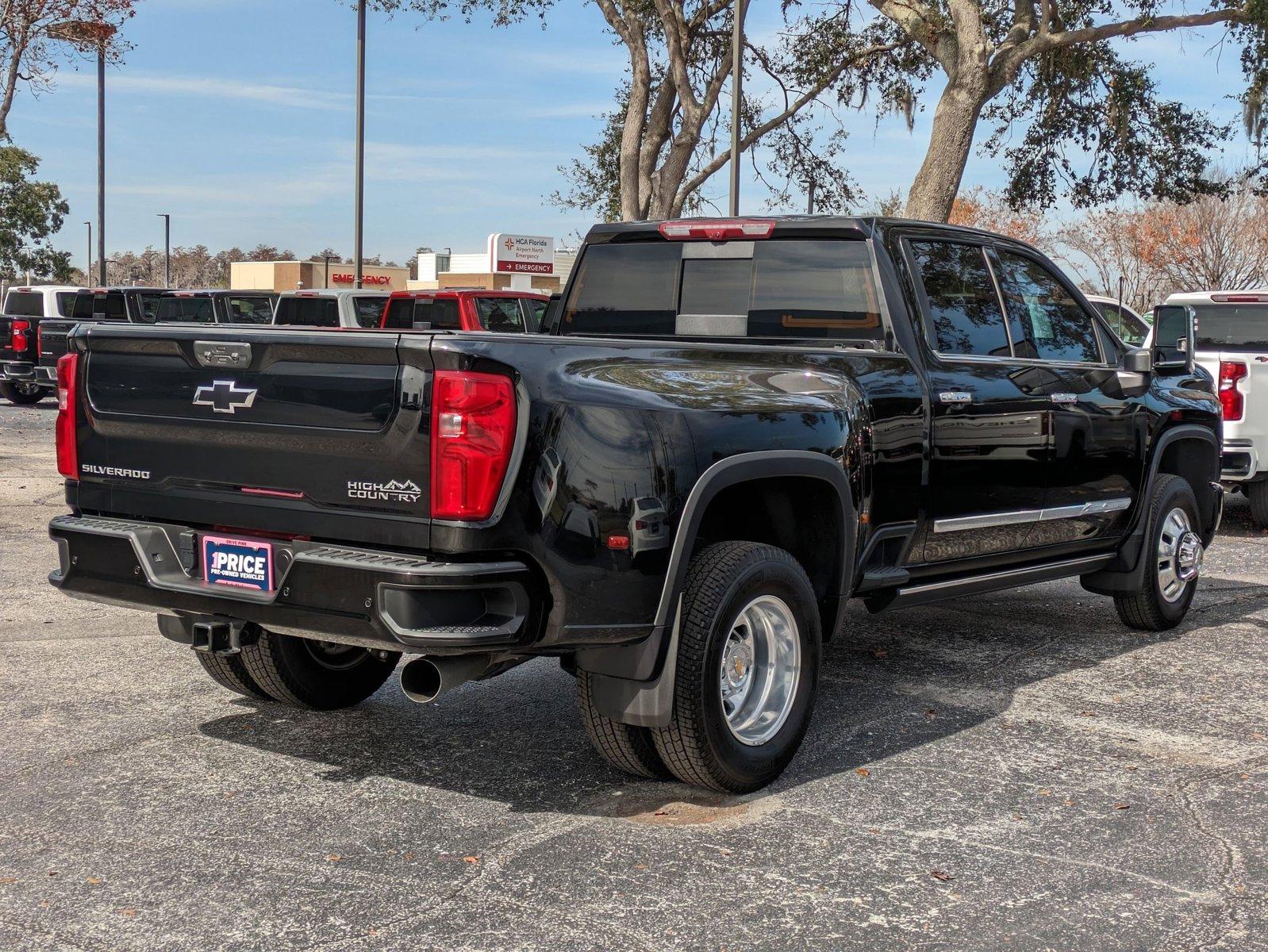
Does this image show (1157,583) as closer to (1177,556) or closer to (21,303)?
(1177,556)

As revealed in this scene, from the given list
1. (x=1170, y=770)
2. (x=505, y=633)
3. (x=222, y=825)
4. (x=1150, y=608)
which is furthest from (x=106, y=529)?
(x=1150, y=608)

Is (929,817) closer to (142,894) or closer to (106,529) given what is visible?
(142,894)

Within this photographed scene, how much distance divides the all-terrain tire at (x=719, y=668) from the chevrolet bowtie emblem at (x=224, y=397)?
1.51 m

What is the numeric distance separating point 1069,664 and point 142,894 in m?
4.63

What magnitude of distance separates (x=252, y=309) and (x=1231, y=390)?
57.7ft

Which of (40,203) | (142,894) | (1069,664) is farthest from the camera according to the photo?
(40,203)

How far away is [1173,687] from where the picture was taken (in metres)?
6.55

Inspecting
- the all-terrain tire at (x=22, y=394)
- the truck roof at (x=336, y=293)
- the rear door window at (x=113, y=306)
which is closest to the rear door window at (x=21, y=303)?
the all-terrain tire at (x=22, y=394)

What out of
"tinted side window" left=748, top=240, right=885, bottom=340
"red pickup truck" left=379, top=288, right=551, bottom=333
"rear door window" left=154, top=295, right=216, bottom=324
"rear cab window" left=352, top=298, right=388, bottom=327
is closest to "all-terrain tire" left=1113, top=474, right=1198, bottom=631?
"tinted side window" left=748, top=240, right=885, bottom=340

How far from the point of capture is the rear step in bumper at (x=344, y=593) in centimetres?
405

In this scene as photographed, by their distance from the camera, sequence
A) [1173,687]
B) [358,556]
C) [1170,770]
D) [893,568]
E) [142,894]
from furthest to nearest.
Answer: [1173,687] → [893,568] → [1170,770] → [358,556] → [142,894]

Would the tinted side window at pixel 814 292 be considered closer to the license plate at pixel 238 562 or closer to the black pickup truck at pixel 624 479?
the black pickup truck at pixel 624 479

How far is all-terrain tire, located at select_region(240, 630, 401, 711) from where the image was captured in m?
5.62

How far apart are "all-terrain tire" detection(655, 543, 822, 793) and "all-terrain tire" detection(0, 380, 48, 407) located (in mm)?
23541
